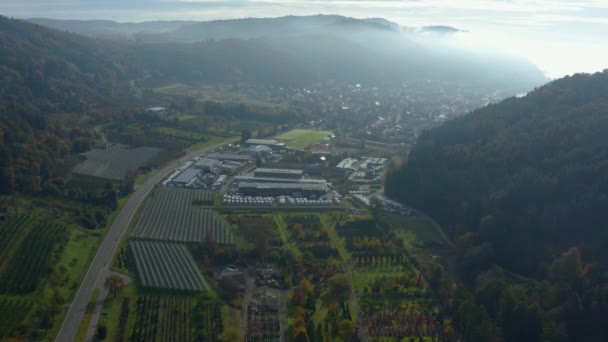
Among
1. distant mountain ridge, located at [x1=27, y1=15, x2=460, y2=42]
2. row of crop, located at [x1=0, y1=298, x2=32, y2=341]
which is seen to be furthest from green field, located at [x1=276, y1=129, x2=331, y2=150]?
distant mountain ridge, located at [x1=27, y1=15, x2=460, y2=42]

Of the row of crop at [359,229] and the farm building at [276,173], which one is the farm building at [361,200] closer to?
the row of crop at [359,229]

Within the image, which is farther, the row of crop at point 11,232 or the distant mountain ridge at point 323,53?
the distant mountain ridge at point 323,53

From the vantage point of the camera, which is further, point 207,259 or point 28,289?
point 207,259

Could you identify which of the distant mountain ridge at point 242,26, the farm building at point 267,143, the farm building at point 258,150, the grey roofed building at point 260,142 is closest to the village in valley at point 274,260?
the farm building at point 258,150

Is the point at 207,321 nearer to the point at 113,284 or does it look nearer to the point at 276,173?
the point at 113,284

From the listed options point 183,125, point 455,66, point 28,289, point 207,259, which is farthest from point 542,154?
point 455,66

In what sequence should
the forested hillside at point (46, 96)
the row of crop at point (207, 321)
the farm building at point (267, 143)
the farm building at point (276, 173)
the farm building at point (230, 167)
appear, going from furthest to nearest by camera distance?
the farm building at point (267, 143) < the farm building at point (230, 167) < the farm building at point (276, 173) < the forested hillside at point (46, 96) < the row of crop at point (207, 321)

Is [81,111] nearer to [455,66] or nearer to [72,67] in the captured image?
[72,67]

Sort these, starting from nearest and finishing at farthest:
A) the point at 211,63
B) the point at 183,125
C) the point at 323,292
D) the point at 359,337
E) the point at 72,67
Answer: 1. the point at 359,337
2. the point at 323,292
3. the point at 183,125
4. the point at 72,67
5. the point at 211,63
